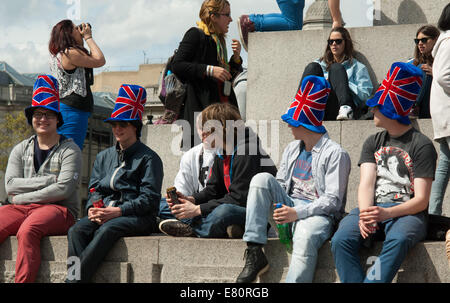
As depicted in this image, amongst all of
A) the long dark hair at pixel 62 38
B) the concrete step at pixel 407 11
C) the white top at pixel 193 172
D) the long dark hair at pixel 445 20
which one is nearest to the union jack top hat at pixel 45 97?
the long dark hair at pixel 62 38

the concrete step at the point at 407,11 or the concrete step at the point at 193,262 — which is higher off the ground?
the concrete step at the point at 407,11

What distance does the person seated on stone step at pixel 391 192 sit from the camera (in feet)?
17.0

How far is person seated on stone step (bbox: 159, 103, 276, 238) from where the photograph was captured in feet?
19.7

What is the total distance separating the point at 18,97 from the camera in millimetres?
41469

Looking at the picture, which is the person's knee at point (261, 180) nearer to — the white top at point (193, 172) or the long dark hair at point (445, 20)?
the white top at point (193, 172)

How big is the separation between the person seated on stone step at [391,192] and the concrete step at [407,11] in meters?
3.65

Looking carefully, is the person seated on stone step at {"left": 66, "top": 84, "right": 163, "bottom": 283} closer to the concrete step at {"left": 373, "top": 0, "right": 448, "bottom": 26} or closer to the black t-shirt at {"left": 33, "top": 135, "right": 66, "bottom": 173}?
the black t-shirt at {"left": 33, "top": 135, "right": 66, "bottom": 173}

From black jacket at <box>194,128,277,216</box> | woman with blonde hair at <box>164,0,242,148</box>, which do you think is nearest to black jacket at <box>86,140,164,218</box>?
black jacket at <box>194,128,277,216</box>

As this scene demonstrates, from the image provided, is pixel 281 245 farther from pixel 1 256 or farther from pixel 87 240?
pixel 1 256

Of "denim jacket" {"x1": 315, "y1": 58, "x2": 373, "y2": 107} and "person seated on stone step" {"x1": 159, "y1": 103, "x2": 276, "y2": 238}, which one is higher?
"denim jacket" {"x1": 315, "y1": 58, "x2": 373, "y2": 107}

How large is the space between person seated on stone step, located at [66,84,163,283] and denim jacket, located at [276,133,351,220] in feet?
3.98

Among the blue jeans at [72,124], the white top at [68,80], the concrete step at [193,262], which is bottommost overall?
the concrete step at [193,262]
